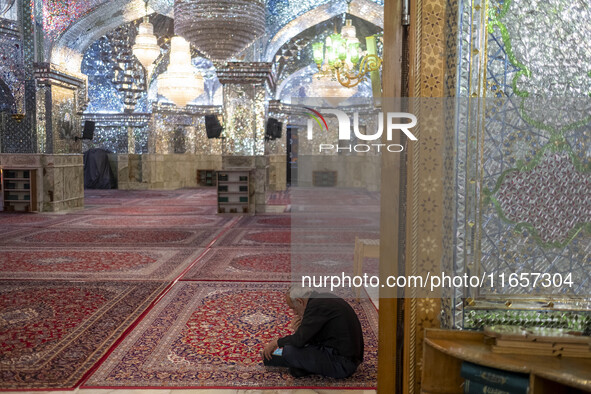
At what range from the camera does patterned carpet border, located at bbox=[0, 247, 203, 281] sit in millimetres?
4020

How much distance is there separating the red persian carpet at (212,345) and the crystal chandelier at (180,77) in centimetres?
603

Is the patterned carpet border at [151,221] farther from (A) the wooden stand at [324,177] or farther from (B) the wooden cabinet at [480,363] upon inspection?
(B) the wooden cabinet at [480,363]

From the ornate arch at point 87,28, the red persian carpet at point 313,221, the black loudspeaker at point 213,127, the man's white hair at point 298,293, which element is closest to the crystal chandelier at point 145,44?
the ornate arch at point 87,28

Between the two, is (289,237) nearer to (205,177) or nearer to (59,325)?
(59,325)

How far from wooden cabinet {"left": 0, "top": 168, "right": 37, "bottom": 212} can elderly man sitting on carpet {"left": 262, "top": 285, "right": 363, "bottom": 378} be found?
6.96 metres

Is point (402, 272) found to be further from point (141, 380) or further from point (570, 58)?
point (141, 380)

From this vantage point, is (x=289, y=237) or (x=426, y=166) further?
(x=289, y=237)

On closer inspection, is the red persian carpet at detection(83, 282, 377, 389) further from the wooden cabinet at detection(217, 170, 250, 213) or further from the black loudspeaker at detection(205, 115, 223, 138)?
the black loudspeaker at detection(205, 115, 223, 138)

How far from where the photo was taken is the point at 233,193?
27.0 ft

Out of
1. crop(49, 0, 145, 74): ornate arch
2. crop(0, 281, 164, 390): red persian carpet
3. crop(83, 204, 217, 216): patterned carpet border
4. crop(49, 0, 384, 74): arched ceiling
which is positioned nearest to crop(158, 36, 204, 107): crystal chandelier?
crop(49, 0, 384, 74): arched ceiling

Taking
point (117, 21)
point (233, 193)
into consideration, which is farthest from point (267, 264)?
point (117, 21)

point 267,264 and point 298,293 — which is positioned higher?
point 298,293

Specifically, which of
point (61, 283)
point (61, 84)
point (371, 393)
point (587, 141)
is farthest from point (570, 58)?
point (61, 84)

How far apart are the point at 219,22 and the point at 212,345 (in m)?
4.03
